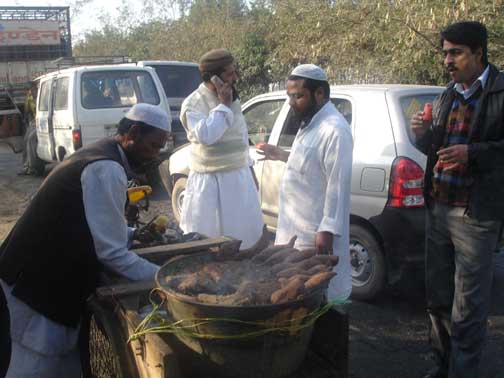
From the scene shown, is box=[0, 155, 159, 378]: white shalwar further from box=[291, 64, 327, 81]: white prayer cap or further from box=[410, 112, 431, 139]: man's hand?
box=[410, 112, 431, 139]: man's hand

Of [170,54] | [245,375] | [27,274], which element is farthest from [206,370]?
[170,54]

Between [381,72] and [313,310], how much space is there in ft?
→ 27.6

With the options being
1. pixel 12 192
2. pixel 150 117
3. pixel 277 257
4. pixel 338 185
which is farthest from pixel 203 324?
pixel 12 192

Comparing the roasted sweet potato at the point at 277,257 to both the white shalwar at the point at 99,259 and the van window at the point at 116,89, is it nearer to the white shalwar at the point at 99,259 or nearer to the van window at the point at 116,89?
the white shalwar at the point at 99,259

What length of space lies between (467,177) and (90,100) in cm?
769

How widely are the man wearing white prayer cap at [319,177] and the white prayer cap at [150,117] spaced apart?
0.87m

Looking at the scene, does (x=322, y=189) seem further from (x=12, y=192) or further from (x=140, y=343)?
(x=12, y=192)

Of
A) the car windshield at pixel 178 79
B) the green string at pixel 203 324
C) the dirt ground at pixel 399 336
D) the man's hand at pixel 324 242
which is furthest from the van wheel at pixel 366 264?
the car windshield at pixel 178 79

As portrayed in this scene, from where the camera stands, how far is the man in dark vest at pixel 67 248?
96.3 inches

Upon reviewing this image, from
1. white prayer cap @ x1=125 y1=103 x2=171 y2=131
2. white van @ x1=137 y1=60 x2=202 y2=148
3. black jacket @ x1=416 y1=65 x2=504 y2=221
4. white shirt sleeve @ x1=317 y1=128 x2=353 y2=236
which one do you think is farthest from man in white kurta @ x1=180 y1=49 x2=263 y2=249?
white van @ x1=137 y1=60 x2=202 y2=148

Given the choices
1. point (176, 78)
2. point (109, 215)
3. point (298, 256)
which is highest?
point (176, 78)

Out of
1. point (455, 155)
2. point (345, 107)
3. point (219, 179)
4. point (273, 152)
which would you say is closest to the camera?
point (455, 155)

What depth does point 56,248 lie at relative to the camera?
249 centimetres

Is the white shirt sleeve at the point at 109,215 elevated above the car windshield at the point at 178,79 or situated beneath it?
situated beneath
